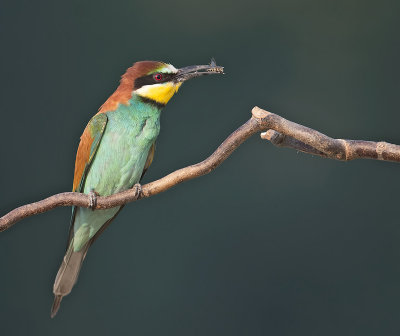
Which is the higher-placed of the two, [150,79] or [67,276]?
[150,79]

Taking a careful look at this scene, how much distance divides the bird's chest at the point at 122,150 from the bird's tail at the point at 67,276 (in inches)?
7.9

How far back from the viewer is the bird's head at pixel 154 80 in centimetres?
125

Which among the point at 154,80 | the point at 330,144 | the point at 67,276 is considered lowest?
the point at 67,276

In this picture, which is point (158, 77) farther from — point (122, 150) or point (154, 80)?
point (122, 150)

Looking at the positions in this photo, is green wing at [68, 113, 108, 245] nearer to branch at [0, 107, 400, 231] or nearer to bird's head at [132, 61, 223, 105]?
bird's head at [132, 61, 223, 105]

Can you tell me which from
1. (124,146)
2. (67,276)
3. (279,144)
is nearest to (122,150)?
(124,146)

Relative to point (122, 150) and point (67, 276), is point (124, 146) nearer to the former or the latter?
point (122, 150)

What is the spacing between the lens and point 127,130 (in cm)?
126

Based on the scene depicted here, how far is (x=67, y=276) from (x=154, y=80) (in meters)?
0.49

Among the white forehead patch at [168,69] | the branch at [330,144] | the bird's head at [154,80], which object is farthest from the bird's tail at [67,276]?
the branch at [330,144]

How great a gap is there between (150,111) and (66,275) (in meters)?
0.42

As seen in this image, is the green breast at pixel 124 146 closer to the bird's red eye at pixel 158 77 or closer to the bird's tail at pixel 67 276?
the bird's red eye at pixel 158 77

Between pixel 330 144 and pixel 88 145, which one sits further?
pixel 88 145

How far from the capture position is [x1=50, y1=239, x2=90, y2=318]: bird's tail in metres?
1.31
